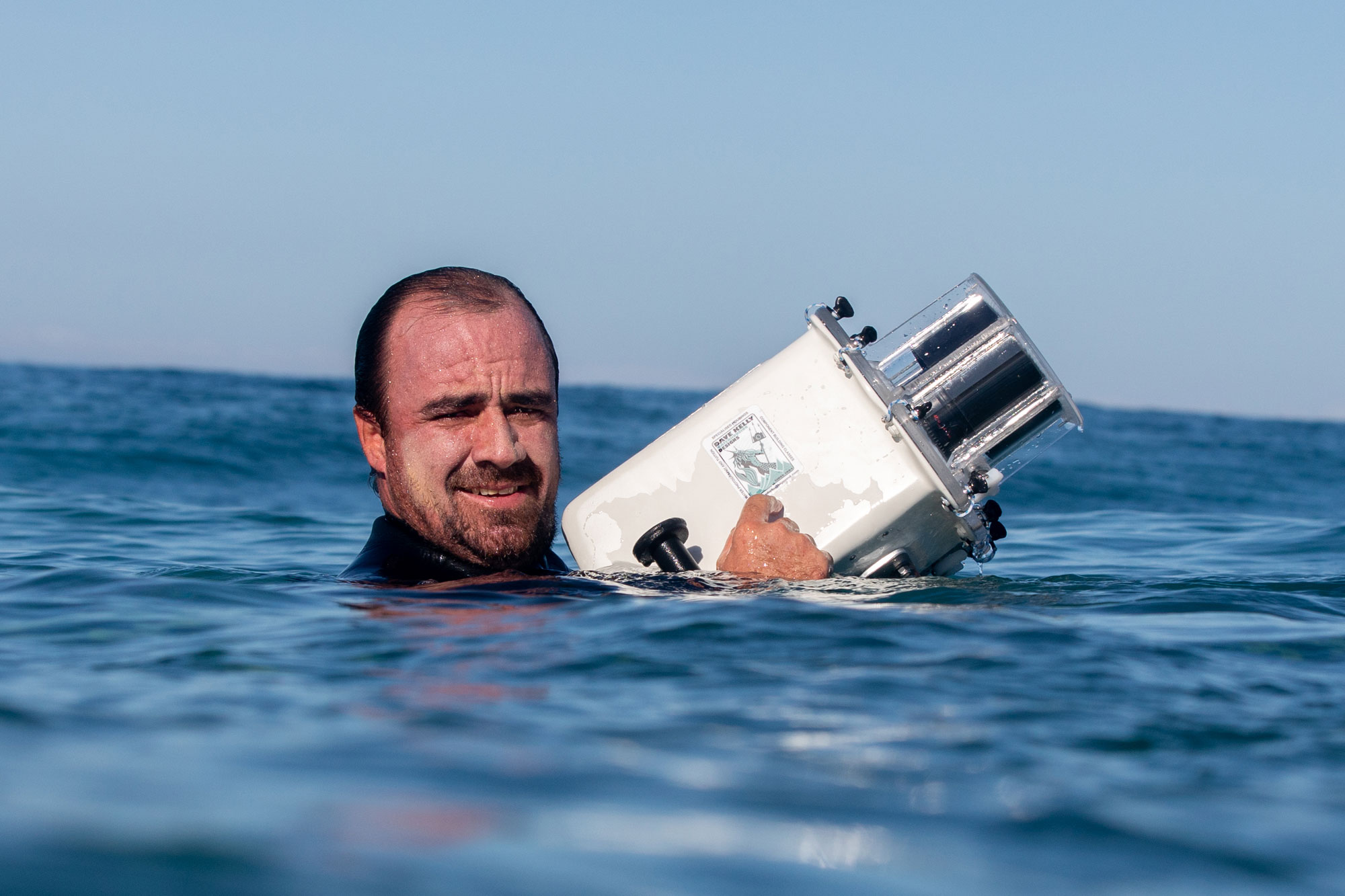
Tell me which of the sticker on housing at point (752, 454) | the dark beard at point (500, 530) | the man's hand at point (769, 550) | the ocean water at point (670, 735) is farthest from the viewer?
the sticker on housing at point (752, 454)

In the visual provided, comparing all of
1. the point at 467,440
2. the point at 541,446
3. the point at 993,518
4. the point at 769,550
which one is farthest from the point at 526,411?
the point at 993,518

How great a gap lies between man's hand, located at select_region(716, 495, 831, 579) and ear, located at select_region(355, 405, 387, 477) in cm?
135

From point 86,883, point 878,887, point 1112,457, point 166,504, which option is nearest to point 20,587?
point 86,883

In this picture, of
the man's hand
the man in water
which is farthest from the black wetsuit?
the man's hand

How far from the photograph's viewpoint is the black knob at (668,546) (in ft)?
14.0

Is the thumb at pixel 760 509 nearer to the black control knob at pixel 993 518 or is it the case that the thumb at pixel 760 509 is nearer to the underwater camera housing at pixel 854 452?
the underwater camera housing at pixel 854 452

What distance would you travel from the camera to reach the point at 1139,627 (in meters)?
3.77

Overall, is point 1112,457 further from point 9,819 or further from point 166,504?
point 9,819

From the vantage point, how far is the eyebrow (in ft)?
13.5

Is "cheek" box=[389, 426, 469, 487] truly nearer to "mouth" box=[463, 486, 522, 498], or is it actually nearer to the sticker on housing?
"mouth" box=[463, 486, 522, 498]

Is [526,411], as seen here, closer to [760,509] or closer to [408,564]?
[408,564]

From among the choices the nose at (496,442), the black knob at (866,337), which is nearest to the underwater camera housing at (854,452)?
the black knob at (866,337)

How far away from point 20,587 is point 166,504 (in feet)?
18.2

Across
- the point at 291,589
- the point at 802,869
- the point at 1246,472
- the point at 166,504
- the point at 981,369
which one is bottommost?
the point at 1246,472
